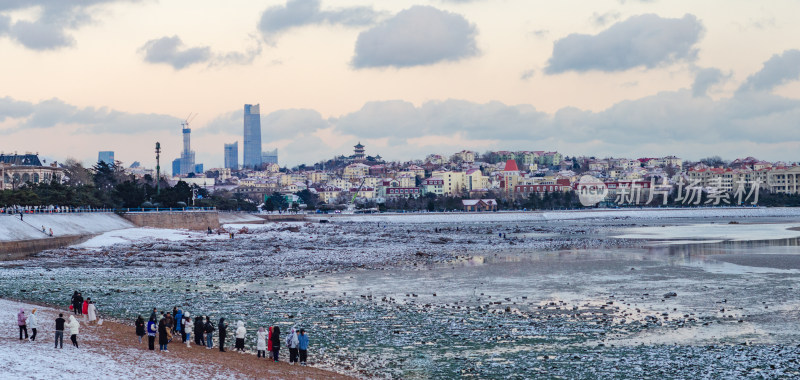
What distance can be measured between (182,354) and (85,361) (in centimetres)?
256

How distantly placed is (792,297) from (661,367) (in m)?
13.1

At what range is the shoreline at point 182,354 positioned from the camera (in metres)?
17.0

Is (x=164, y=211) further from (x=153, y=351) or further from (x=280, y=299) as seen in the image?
(x=153, y=351)

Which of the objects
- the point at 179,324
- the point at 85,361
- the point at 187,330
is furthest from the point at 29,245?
the point at 85,361

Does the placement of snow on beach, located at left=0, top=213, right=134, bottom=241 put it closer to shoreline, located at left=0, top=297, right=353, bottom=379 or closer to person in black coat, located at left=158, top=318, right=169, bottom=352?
shoreline, located at left=0, top=297, right=353, bottom=379

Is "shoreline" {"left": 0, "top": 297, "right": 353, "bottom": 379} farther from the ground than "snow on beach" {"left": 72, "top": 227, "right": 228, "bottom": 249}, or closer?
closer

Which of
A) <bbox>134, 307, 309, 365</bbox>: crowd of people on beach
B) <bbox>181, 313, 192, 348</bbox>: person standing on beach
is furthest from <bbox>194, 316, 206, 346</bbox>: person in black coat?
<bbox>181, 313, 192, 348</bbox>: person standing on beach

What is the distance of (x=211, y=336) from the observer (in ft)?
66.0

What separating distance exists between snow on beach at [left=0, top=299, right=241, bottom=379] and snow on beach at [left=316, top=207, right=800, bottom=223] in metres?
109

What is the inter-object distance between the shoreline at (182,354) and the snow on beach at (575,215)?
10691 cm

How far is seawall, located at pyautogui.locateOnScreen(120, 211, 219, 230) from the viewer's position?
78.6 m

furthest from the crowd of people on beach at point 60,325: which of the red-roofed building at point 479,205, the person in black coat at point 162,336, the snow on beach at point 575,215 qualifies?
the red-roofed building at point 479,205

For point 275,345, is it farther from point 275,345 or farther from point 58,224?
point 58,224

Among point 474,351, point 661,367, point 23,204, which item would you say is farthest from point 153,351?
point 23,204
